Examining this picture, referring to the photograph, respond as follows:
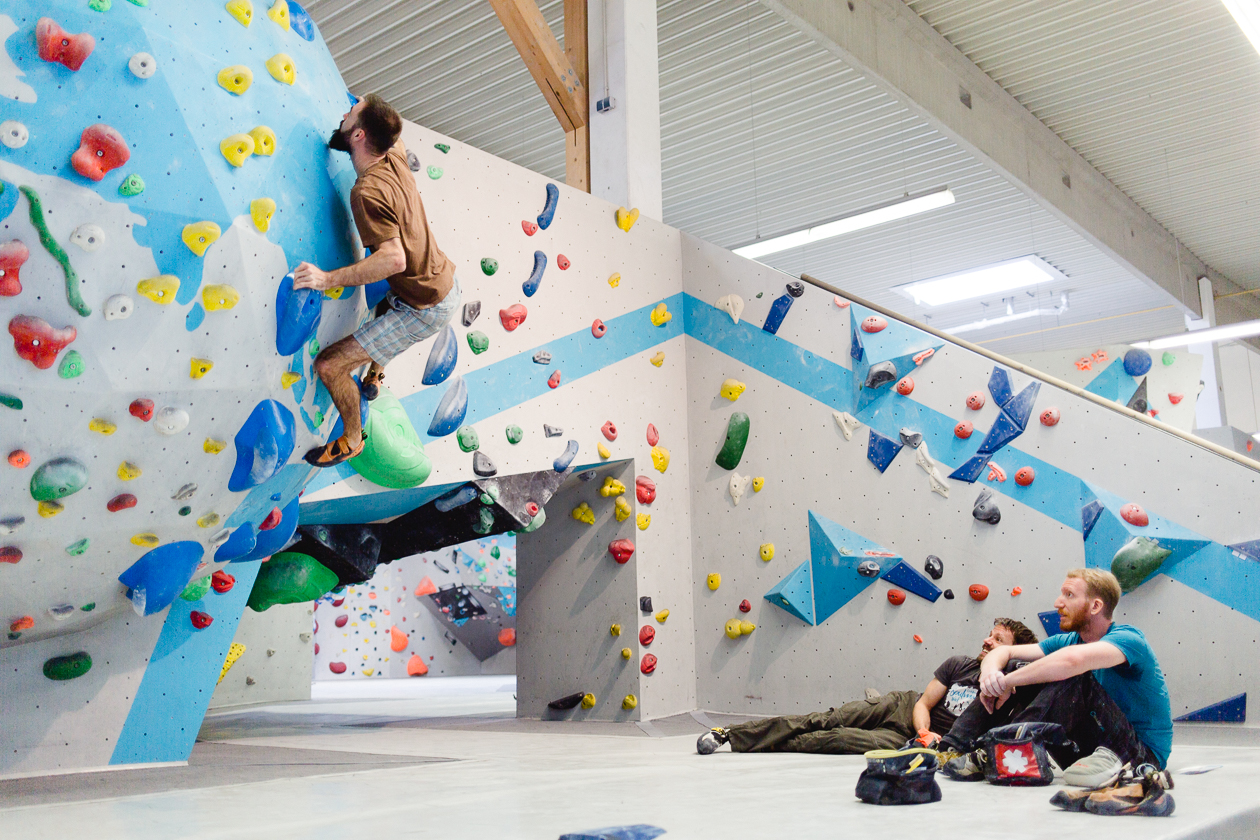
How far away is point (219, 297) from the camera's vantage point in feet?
9.11

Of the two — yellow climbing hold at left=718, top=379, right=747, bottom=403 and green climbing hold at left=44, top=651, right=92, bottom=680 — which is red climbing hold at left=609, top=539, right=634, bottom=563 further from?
green climbing hold at left=44, top=651, right=92, bottom=680

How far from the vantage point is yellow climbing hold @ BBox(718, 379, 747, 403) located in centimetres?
657

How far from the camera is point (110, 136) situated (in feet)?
8.28

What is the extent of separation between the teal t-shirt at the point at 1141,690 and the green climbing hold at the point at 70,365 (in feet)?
9.87

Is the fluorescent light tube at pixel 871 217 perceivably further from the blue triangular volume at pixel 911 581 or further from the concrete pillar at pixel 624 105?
the blue triangular volume at pixel 911 581

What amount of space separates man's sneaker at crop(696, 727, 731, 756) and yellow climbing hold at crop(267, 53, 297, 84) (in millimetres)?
2976

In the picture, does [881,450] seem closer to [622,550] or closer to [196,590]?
[622,550]

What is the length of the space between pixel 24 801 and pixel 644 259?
452 centimetres

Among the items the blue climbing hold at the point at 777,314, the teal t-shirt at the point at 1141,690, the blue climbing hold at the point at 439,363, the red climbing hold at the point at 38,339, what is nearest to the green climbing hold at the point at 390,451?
the blue climbing hold at the point at 439,363

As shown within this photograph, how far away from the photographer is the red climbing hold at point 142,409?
2725 millimetres

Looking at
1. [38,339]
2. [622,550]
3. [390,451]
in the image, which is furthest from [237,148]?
[622,550]

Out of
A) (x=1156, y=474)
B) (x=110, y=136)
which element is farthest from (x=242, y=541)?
(x=1156, y=474)

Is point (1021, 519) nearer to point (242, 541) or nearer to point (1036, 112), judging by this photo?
point (242, 541)

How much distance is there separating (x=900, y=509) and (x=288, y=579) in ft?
11.0
